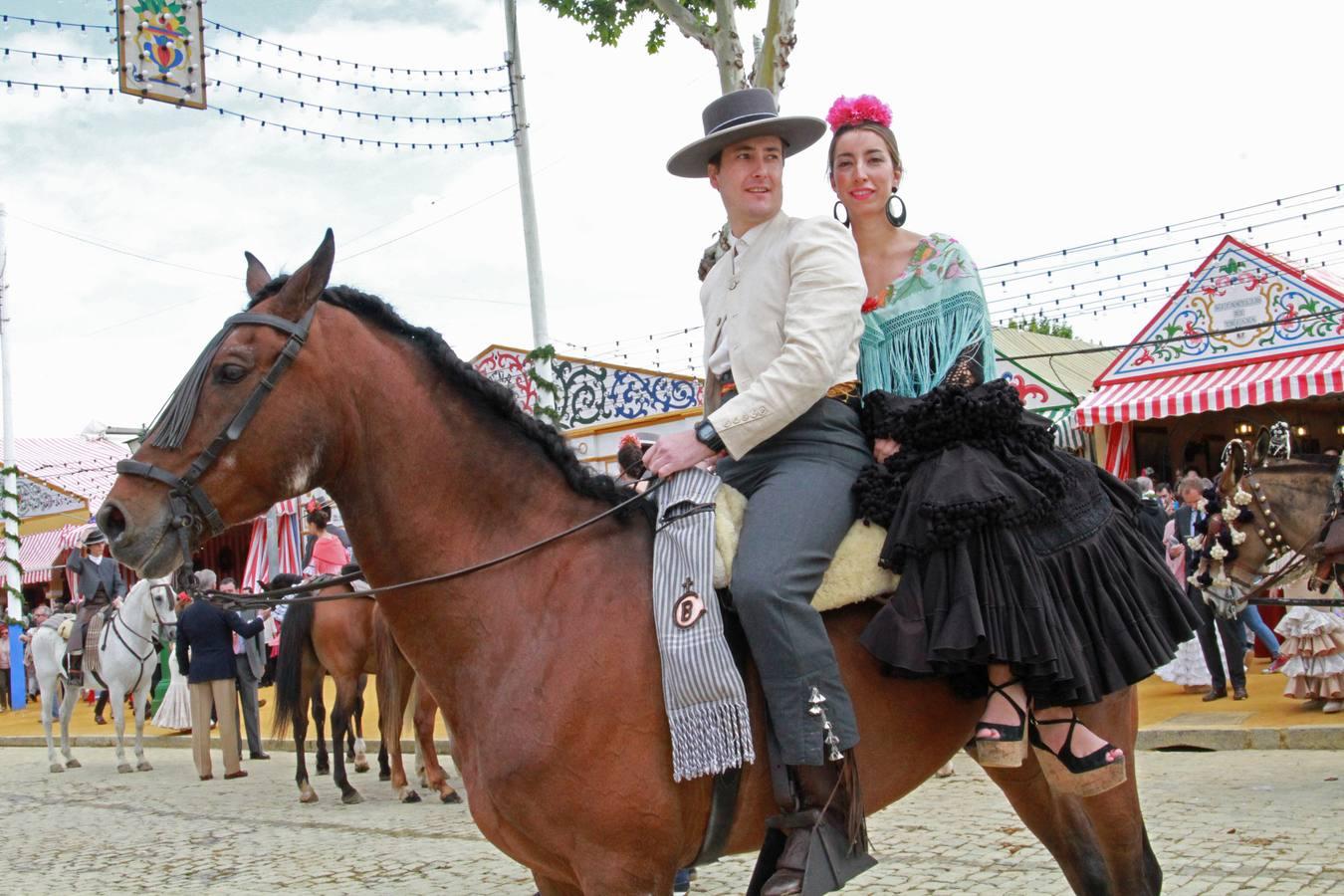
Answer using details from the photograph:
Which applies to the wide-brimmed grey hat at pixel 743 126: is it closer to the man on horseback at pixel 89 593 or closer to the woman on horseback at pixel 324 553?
the woman on horseback at pixel 324 553

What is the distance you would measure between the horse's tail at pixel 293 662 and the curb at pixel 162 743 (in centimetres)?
203

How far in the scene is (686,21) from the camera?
32.4 ft

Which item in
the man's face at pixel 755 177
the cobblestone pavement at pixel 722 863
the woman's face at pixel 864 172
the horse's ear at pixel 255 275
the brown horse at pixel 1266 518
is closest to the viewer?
the horse's ear at pixel 255 275

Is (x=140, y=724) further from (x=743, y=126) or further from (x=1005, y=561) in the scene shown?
(x=1005, y=561)

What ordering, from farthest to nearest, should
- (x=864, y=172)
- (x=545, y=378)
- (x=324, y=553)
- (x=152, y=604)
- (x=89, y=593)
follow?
(x=89, y=593) < (x=152, y=604) < (x=545, y=378) < (x=324, y=553) < (x=864, y=172)

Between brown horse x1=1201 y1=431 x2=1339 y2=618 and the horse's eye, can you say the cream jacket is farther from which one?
brown horse x1=1201 y1=431 x2=1339 y2=618

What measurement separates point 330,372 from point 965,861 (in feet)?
15.1

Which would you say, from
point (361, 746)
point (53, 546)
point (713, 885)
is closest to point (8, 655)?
point (53, 546)

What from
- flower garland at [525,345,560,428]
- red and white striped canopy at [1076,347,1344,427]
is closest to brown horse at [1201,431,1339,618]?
red and white striped canopy at [1076,347,1344,427]

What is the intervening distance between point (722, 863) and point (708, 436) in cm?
463

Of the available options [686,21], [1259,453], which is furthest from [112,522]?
[686,21]

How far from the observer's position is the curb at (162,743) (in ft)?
42.6

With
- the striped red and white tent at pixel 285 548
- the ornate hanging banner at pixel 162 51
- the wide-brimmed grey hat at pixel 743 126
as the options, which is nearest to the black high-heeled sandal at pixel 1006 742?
the wide-brimmed grey hat at pixel 743 126

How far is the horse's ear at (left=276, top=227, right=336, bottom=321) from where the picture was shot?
3.09 metres
